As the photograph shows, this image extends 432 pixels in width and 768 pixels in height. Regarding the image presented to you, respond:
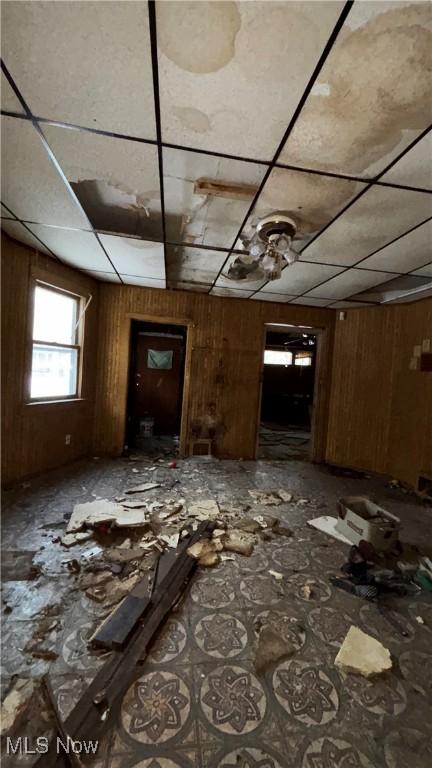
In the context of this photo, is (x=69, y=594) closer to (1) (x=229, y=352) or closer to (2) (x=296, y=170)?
(2) (x=296, y=170)

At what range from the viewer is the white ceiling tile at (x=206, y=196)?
5.78 ft

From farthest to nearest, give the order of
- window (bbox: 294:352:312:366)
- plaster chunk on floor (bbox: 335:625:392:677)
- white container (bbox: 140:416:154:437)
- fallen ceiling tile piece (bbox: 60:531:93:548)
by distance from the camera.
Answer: window (bbox: 294:352:312:366)
white container (bbox: 140:416:154:437)
fallen ceiling tile piece (bbox: 60:531:93:548)
plaster chunk on floor (bbox: 335:625:392:677)

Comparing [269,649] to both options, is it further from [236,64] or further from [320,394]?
[320,394]

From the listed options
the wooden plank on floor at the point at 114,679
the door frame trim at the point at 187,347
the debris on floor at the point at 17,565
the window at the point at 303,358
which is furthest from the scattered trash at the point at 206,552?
the window at the point at 303,358

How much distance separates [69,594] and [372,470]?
14.9ft

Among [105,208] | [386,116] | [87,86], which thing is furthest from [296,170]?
[105,208]

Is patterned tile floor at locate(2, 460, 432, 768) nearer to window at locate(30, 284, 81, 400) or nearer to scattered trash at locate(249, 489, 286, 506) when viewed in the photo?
scattered trash at locate(249, 489, 286, 506)

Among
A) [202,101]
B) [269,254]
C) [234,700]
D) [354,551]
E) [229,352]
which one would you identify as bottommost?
[234,700]

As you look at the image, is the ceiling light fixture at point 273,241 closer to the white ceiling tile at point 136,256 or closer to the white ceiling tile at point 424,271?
the white ceiling tile at point 136,256

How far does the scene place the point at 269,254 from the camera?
8.30 feet

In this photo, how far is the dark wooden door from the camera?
21.7 feet

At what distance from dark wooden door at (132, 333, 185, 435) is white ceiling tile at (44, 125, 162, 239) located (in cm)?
400

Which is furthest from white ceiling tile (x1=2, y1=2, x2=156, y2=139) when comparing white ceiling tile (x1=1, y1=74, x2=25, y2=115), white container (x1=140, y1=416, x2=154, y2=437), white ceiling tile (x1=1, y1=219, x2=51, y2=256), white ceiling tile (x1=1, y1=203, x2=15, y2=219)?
white container (x1=140, y1=416, x2=154, y2=437)

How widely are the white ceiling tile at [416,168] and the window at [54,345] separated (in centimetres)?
375
